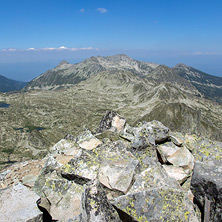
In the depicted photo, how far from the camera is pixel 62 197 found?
1224 centimetres

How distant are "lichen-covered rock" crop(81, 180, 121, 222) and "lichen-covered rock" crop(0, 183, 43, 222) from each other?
2799 mm

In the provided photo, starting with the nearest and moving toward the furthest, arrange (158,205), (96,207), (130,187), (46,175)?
1. (96,207)
2. (158,205)
3. (130,187)
4. (46,175)

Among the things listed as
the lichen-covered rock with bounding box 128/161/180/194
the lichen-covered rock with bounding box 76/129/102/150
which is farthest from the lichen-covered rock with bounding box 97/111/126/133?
the lichen-covered rock with bounding box 128/161/180/194

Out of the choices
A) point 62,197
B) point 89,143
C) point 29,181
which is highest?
point 89,143

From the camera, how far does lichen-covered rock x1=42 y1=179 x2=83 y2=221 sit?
1165 centimetres

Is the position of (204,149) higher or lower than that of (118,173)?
higher

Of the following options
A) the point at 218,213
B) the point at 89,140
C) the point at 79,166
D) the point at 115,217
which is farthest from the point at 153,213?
the point at 89,140

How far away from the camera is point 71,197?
40.0 feet

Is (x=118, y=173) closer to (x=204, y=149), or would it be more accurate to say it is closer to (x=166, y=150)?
(x=166, y=150)

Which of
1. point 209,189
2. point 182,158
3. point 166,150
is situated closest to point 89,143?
point 166,150

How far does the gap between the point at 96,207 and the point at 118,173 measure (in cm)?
308

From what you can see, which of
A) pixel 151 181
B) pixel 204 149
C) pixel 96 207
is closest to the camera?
pixel 96 207

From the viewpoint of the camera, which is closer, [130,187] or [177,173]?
[130,187]

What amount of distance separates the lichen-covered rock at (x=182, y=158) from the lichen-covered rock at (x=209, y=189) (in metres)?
2.77
